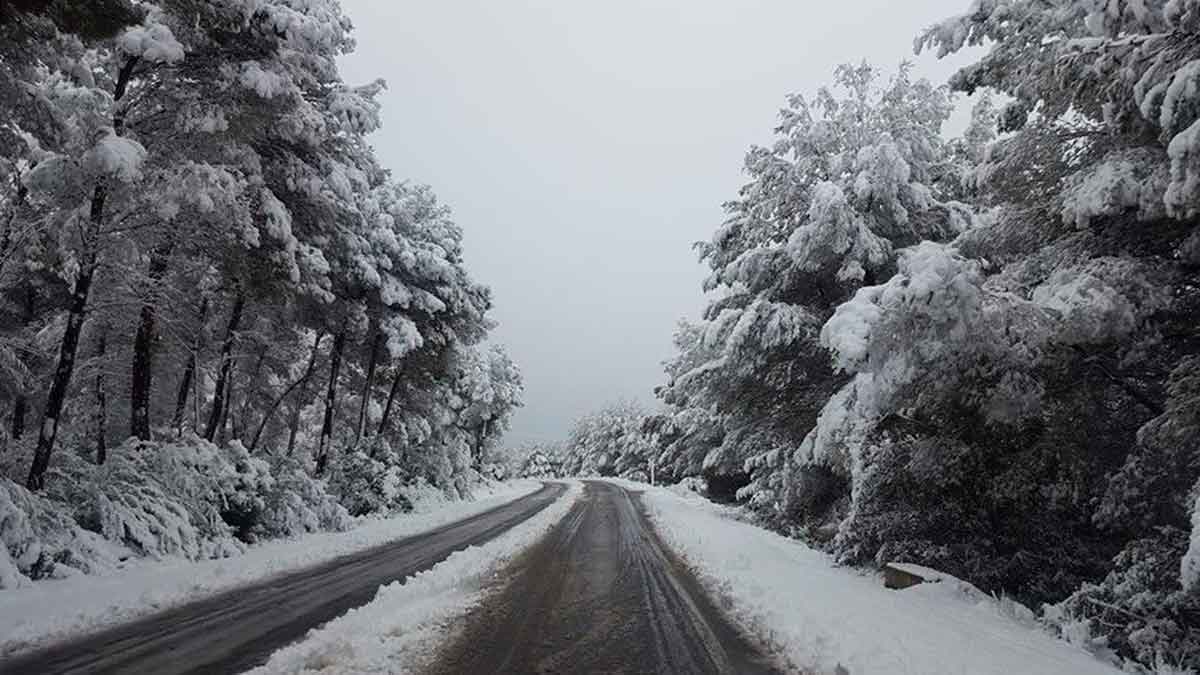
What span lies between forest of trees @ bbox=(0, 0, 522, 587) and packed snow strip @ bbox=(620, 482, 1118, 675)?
8.54 m

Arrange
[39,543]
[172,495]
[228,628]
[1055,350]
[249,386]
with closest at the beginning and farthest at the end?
[228,628], [1055,350], [39,543], [172,495], [249,386]

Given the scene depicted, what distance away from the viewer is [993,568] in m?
10.3

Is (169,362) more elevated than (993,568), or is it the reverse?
(169,362)

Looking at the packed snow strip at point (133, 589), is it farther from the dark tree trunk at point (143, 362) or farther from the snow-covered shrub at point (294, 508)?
the dark tree trunk at point (143, 362)

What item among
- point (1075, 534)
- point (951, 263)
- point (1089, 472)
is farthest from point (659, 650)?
point (1075, 534)

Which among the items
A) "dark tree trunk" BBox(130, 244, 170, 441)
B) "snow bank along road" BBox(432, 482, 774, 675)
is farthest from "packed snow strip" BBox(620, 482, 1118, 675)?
"dark tree trunk" BBox(130, 244, 170, 441)

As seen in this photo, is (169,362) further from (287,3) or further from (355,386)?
(287,3)

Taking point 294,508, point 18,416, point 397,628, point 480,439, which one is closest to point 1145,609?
point 397,628

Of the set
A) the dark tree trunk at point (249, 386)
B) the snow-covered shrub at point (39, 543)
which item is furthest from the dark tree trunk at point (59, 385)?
the dark tree trunk at point (249, 386)

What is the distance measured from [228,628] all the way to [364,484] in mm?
15738

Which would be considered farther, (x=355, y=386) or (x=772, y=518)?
(x=355, y=386)

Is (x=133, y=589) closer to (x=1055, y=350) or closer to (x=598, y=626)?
(x=598, y=626)

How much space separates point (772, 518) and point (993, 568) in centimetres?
1149

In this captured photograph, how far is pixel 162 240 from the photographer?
12.4 meters
